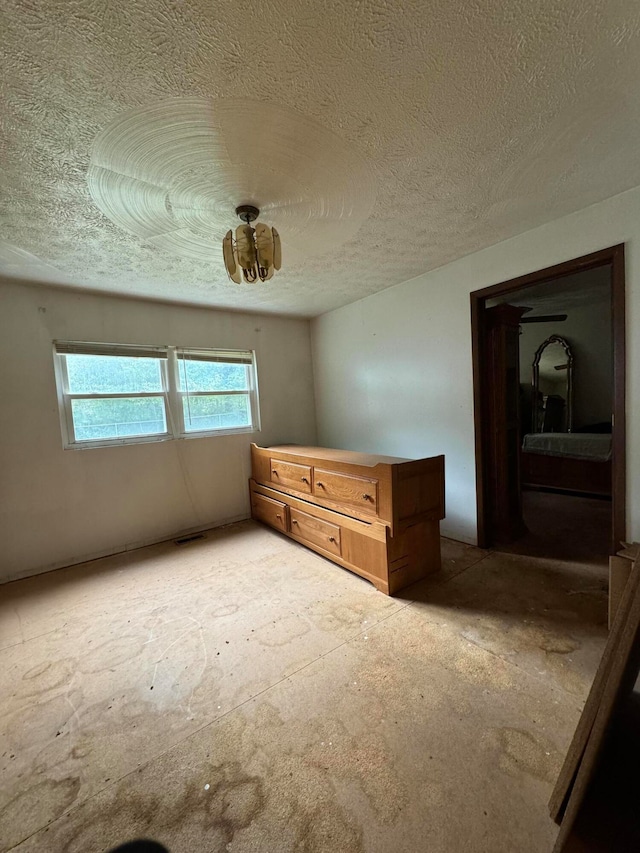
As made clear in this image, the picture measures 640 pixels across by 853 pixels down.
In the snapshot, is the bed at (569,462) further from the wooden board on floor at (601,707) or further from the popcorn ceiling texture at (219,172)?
the popcorn ceiling texture at (219,172)

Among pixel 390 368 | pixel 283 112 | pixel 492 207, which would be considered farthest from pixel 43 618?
pixel 492 207

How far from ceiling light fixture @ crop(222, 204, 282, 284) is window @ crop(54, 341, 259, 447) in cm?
201

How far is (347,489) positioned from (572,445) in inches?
139

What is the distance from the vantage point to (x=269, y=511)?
11.6ft

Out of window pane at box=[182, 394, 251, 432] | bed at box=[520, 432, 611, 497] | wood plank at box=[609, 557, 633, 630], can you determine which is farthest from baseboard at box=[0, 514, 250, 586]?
bed at box=[520, 432, 611, 497]

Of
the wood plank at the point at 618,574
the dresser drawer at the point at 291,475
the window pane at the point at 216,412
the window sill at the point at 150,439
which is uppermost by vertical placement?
the window pane at the point at 216,412

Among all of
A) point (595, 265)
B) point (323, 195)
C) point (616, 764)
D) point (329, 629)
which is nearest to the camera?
point (616, 764)

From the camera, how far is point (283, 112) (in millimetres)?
1257

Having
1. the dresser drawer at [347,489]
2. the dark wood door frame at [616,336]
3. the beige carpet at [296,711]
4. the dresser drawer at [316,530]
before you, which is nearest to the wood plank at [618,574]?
the beige carpet at [296,711]

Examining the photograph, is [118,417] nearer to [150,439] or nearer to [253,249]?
[150,439]

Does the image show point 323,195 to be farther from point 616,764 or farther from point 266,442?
point 266,442

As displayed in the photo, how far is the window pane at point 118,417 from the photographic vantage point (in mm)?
3025

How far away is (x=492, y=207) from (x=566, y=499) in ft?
12.5

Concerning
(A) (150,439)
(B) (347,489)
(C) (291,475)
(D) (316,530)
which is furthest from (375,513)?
(A) (150,439)
